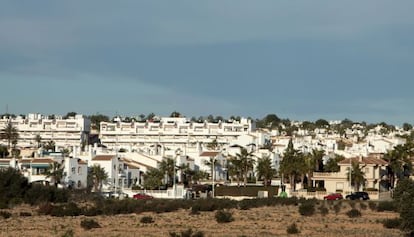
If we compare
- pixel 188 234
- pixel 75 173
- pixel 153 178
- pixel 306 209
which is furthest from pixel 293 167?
pixel 188 234

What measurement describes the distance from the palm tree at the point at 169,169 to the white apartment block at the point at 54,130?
70.8m

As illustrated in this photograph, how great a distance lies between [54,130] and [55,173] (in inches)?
3509

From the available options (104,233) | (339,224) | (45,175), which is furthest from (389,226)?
(45,175)

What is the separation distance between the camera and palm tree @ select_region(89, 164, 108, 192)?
10144 centimetres

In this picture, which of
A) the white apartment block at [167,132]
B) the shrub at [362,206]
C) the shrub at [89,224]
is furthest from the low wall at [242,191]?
the white apartment block at [167,132]

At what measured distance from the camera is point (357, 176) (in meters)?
91.8

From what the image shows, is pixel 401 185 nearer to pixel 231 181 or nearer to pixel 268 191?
pixel 268 191

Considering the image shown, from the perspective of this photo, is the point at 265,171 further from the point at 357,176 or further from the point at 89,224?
the point at 89,224

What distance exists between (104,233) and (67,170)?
43662 millimetres

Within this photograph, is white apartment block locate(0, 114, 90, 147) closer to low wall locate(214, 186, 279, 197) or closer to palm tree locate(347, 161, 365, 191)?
low wall locate(214, 186, 279, 197)

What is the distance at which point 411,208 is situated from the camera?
181 ft

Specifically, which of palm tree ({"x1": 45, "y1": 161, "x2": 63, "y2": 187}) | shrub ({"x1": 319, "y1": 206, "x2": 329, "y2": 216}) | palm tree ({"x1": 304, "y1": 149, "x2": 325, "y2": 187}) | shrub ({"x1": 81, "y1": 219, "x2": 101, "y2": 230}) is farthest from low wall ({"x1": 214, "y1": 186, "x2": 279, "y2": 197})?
shrub ({"x1": 81, "y1": 219, "x2": 101, "y2": 230})

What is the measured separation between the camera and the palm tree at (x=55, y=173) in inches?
3787

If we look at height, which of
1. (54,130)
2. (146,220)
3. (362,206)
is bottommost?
(146,220)
